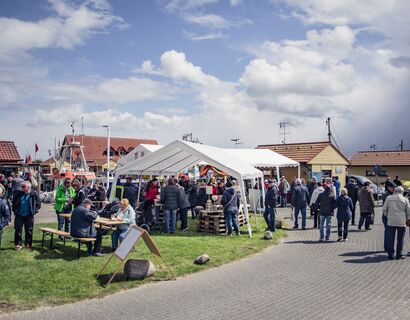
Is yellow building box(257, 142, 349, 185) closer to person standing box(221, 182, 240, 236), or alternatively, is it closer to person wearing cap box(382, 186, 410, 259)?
person standing box(221, 182, 240, 236)

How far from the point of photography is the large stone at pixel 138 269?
8711mm

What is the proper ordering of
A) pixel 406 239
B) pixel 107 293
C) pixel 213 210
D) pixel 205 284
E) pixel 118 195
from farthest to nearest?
pixel 118 195
pixel 213 210
pixel 406 239
pixel 205 284
pixel 107 293

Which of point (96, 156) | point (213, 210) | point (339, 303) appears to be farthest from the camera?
point (96, 156)

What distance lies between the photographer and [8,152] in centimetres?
3075

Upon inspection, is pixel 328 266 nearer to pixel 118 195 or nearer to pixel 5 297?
pixel 5 297

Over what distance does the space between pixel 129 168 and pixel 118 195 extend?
2.58 meters

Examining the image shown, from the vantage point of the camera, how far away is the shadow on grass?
34.6 ft

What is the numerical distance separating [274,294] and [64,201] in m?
7.99

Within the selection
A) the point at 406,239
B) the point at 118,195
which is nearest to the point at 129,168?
the point at 118,195

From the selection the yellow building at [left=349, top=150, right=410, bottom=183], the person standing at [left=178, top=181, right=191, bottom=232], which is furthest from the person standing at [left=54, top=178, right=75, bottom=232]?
the yellow building at [left=349, top=150, right=410, bottom=183]

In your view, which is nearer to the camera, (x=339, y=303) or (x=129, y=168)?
(x=339, y=303)

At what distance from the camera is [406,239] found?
13781mm

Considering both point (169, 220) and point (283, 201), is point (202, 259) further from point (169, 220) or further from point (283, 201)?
point (283, 201)

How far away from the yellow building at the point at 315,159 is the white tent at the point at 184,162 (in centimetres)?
1561
